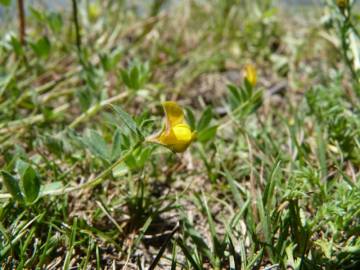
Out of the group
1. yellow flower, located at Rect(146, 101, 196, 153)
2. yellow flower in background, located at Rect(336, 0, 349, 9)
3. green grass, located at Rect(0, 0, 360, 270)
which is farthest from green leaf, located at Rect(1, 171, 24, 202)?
yellow flower in background, located at Rect(336, 0, 349, 9)

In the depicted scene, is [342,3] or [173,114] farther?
[342,3]

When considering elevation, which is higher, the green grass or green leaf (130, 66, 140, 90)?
green leaf (130, 66, 140, 90)

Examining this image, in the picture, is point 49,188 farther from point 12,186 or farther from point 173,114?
point 173,114

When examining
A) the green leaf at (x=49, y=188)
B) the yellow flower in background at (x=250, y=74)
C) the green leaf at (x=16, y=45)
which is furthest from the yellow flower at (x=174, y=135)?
the green leaf at (x=16, y=45)

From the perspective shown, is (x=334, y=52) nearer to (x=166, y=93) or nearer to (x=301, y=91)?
(x=301, y=91)

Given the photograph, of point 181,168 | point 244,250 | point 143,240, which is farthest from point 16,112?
point 244,250

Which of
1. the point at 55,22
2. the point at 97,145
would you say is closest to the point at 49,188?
the point at 97,145

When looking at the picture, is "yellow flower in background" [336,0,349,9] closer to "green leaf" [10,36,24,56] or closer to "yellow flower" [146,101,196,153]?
"yellow flower" [146,101,196,153]

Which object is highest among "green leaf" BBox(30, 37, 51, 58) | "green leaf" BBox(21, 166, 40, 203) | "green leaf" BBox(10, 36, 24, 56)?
"green leaf" BBox(10, 36, 24, 56)
